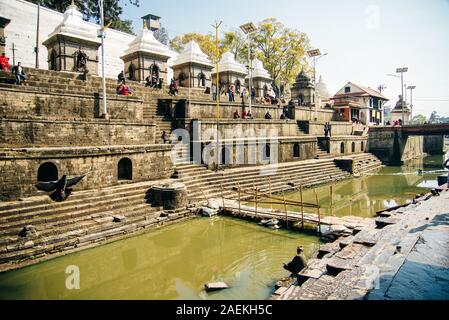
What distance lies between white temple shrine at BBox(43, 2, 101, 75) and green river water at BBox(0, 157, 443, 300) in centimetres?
1163

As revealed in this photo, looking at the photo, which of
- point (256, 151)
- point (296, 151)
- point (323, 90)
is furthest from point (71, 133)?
point (323, 90)

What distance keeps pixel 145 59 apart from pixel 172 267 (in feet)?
53.2

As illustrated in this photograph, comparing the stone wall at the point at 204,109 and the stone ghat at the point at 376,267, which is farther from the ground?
the stone wall at the point at 204,109

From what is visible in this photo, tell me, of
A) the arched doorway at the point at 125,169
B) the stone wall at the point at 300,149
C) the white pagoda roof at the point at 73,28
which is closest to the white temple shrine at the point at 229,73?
the stone wall at the point at 300,149

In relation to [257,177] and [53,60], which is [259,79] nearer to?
[257,177]

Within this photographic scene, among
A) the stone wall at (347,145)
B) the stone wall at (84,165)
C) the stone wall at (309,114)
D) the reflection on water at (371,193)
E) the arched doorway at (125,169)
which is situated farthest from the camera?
the stone wall at (309,114)

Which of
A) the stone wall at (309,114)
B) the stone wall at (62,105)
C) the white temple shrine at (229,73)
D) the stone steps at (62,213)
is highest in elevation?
the white temple shrine at (229,73)

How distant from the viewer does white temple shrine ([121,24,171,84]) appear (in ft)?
66.4

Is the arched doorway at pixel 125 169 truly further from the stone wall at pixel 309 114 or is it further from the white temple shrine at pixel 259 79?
the white temple shrine at pixel 259 79

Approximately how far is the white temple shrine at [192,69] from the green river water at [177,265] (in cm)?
1444

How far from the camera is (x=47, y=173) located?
10.8m

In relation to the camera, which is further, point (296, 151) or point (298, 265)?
point (296, 151)

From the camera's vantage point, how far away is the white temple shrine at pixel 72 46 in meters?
16.7

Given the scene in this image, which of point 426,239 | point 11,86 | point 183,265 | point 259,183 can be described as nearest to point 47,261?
point 183,265
